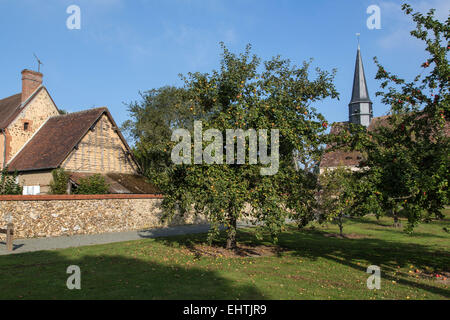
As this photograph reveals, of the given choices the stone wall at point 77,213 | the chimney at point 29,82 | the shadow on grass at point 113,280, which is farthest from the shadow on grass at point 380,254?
the chimney at point 29,82

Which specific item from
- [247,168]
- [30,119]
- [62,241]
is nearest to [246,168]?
[247,168]

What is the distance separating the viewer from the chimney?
2848 cm

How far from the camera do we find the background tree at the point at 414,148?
25.5 ft

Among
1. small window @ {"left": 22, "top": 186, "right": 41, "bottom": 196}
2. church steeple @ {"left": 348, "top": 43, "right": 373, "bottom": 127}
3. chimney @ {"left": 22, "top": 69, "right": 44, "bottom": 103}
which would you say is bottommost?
small window @ {"left": 22, "top": 186, "right": 41, "bottom": 196}

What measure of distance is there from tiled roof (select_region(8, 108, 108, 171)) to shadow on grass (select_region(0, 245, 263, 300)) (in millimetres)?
13042

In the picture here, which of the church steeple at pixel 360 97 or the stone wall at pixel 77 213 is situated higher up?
the church steeple at pixel 360 97

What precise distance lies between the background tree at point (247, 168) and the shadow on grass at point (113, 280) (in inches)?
74.1

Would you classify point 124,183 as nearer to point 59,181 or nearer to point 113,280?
point 59,181

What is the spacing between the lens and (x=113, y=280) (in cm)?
808

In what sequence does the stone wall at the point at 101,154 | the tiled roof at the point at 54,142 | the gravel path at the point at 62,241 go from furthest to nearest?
the stone wall at the point at 101,154, the tiled roof at the point at 54,142, the gravel path at the point at 62,241
